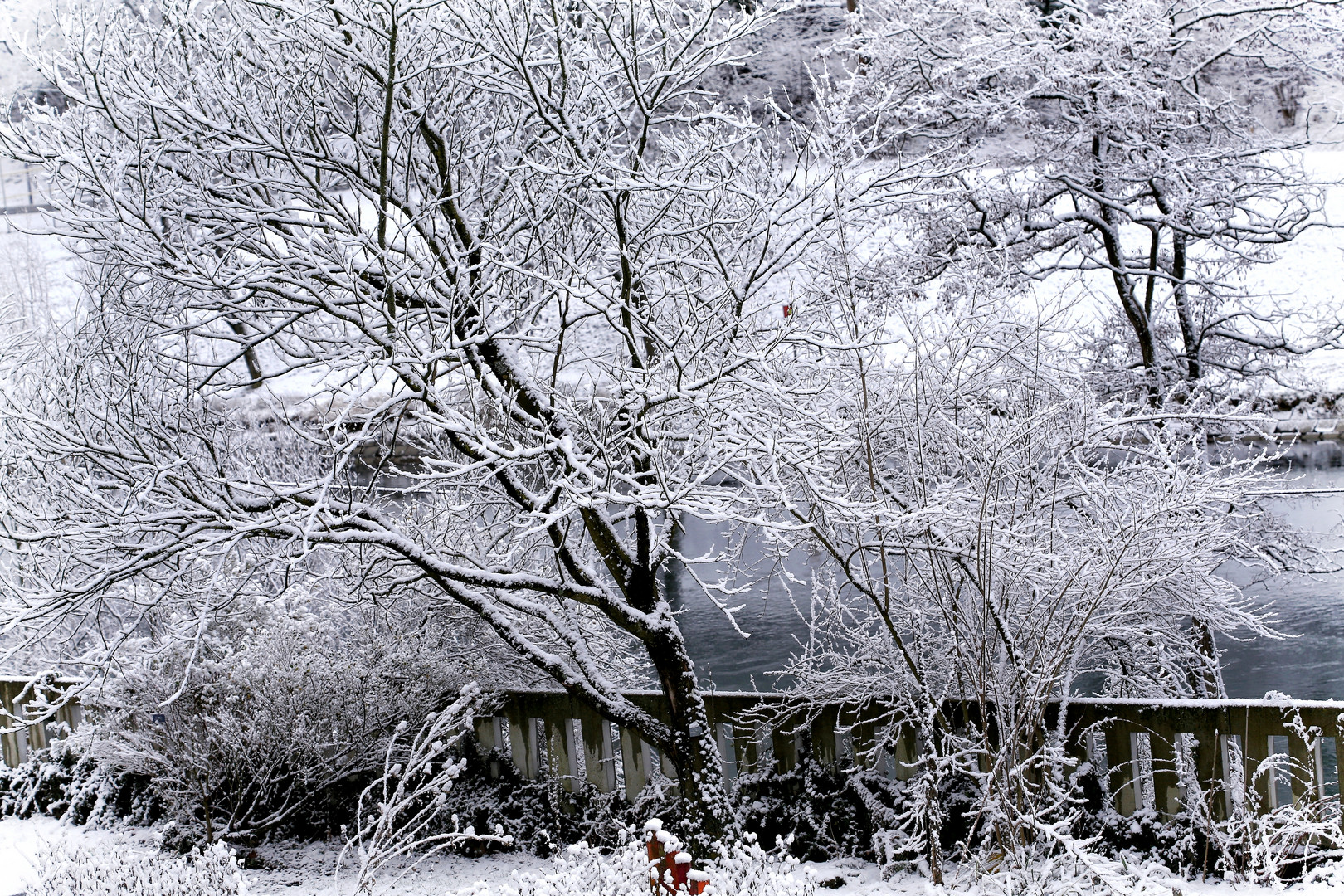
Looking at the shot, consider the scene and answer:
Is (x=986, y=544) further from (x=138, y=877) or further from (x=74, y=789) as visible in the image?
(x=74, y=789)

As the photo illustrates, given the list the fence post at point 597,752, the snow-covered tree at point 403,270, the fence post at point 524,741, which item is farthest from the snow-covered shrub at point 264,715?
the snow-covered tree at point 403,270

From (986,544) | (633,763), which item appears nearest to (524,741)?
(633,763)

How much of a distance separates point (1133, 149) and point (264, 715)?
814 cm

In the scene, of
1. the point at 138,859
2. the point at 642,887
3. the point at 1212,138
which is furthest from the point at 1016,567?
the point at 1212,138

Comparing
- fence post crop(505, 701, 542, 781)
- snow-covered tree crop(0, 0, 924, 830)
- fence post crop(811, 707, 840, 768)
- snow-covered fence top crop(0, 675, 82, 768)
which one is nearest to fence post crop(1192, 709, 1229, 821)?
fence post crop(811, 707, 840, 768)

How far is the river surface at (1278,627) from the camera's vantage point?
33.8ft

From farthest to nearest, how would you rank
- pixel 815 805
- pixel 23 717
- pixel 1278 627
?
1. pixel 1278 627
2. pixel 23 717
3. pixel 815 805

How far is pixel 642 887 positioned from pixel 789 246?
2.95 m

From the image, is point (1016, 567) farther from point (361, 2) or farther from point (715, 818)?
point (361, 2)

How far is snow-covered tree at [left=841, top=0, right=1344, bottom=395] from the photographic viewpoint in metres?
8.70

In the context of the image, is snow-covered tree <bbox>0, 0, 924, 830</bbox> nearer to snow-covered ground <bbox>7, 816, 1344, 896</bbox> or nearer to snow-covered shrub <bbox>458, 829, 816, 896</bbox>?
snow-covered ground <bbox>7, 816, 1344, 896</bbox>

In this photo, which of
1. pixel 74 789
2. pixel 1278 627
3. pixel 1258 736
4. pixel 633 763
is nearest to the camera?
pixel 1258 736

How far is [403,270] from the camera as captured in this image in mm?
4723

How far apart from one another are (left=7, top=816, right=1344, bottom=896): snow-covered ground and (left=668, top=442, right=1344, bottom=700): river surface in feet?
8.70
